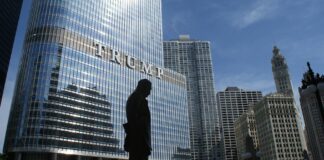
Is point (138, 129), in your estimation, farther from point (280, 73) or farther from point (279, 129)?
point (280, 73)

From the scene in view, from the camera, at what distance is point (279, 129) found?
418ft

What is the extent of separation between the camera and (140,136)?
11.8m

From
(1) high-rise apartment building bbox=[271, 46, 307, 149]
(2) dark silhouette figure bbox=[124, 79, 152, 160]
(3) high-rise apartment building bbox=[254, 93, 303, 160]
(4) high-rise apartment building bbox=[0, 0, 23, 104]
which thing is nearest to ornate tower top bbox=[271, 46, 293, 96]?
(1) high-rise apartment building bbox=[271, 46, 307, 149]

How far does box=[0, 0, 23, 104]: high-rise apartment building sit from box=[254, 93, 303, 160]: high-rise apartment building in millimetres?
102393

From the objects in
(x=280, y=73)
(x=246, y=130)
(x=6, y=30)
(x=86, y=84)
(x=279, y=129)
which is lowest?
(x=279, y=129)

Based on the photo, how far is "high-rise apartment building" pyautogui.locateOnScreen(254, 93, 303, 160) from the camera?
12369 cm

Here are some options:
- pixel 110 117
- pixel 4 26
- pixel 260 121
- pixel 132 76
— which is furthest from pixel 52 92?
pixel 260 121

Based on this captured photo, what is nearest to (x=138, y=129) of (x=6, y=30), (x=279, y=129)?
(x=279, y=129)

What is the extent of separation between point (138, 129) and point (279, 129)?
126618mm

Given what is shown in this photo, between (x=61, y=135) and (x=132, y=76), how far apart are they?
105 feet

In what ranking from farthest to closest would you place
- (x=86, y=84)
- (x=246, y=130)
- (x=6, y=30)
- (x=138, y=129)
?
(x=246, y=130)
(x=6, y=30)
(x=86, y=84)
(x=138, y=129)

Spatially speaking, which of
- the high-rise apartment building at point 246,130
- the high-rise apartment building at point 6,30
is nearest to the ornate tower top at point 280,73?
the high-rise apartment building at point 246,130

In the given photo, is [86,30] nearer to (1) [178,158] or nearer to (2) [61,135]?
(2) [61,135]

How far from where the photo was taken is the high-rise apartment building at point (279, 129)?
124 m
